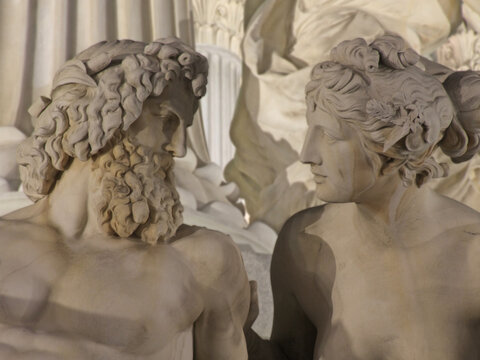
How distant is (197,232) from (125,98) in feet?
1.23

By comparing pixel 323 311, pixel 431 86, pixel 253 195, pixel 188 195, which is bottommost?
pixel 253 195

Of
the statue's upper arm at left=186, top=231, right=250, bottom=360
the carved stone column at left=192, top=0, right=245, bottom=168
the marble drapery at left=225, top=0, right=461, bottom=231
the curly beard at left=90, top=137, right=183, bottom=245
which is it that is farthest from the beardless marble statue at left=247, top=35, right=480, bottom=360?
the carved stone column at left=192, top=0, right=245, bottom=168

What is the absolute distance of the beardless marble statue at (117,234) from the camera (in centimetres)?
255

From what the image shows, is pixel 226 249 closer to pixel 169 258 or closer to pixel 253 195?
pixel 169 258

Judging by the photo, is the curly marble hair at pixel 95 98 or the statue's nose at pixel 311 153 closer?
the curly marble hair at pixel 95 98

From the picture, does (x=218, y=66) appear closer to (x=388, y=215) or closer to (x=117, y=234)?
(x=388, y=215)

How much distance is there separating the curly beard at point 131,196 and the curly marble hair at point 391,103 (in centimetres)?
44

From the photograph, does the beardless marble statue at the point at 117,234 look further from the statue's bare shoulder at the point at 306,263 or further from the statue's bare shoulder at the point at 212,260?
the statue's bare shoulder at the point at 306,263

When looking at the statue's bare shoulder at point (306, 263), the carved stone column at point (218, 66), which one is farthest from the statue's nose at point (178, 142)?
the carved stone column at point (218, 66)

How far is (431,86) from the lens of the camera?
275 cm

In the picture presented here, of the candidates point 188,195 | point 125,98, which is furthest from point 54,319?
point 188,195

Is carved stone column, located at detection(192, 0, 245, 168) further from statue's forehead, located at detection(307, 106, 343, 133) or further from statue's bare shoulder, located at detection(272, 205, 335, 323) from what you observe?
statue's forehead, located at detection(307, 106, 343, 133)

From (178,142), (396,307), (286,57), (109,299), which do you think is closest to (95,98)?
(178,142)

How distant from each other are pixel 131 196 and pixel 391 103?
2.13 feet
